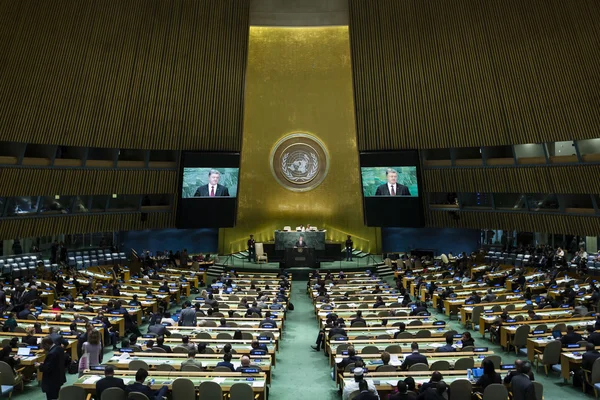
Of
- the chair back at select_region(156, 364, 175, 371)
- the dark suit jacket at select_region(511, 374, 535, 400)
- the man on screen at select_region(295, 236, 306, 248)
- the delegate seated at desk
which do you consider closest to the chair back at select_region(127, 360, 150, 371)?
the chair back at select_region(156, 364, 175, 371)

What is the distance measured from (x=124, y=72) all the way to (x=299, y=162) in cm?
1049

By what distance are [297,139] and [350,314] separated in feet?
54.1

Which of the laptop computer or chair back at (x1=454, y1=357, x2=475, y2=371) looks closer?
chair back at (x1=454, y1=357, x2=475, y2=371)

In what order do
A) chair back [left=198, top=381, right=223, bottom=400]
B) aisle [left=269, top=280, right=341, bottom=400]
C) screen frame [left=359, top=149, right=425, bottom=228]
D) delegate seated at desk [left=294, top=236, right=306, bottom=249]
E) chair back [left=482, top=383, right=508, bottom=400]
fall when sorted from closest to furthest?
chair back [left=482, top=383, right=508, bottom=400] → chair back [left=198, top=381, right=223, bottom=400] → aisle [left=269, top=280, right=341, bottom=400] → screen frame [left=359, top=149, right=425, bottom=228] → delegate seated at desk [left=294, top=236, right=306, bottom=249]

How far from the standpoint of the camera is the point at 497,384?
318 inches

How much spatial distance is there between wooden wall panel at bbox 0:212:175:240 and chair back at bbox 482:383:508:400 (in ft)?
58.9

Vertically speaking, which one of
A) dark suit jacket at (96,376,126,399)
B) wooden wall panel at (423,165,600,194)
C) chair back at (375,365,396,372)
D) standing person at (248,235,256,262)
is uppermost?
wooden wall panel at (423,165,600,194)

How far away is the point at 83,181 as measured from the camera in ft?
75.8

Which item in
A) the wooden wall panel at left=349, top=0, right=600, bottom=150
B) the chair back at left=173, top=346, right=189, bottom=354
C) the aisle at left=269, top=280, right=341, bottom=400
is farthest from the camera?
the wooden wall panel at left=349, top=0, right=600, bottom=150

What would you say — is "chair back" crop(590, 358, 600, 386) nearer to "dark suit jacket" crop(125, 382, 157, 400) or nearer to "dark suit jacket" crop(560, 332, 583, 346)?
"dark suit jacket" crop(560, 332, 583, 346)

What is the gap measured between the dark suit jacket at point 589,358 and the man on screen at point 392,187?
15249mm

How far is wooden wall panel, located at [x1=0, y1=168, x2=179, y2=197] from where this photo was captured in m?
20.6

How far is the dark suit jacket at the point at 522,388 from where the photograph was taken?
7.88 meters

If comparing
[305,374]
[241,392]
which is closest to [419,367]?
[241,392]
